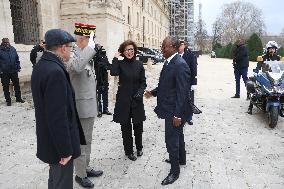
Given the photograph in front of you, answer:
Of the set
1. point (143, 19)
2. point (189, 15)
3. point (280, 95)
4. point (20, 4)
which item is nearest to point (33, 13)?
point (20, 4)

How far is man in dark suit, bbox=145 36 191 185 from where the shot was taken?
4.06 m

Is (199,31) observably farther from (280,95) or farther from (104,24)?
(280,95)

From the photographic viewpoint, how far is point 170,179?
4.33 metres

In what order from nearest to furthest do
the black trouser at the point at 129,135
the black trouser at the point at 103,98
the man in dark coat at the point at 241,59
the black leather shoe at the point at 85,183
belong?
the black leather shoe at the point at 85,183 → the black trouser at the point at 129,135 → the black trouser at the point at 103,98 → the man in dark coat at the point at 241,59

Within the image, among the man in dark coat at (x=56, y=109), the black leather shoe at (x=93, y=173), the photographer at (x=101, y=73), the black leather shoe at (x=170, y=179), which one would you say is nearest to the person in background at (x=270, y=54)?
the photographer at (x=101, y=73)

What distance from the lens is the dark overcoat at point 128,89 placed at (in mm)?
4898

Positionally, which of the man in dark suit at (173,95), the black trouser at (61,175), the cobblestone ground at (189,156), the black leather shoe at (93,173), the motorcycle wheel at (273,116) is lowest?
the cobblestone ground at (189,156)

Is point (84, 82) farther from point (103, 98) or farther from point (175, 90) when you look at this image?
point (103, 98)

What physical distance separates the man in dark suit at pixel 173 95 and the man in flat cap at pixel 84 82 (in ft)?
3.15

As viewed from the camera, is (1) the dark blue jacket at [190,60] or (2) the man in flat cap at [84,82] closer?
(2) the man in flat cap at [84,82]

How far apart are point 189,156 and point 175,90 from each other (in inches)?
65.0

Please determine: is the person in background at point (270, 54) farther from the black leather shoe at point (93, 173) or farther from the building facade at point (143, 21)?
the building facade at point (143, 21)

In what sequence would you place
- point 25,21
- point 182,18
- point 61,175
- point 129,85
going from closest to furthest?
point 61,175 → point 129,85 → point 25,21 → point 182,18

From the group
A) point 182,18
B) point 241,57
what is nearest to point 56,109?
point 241,57
